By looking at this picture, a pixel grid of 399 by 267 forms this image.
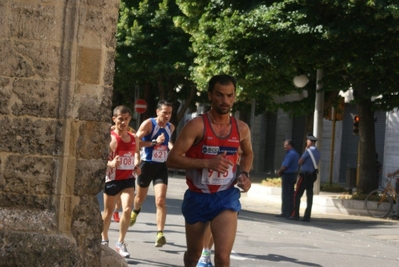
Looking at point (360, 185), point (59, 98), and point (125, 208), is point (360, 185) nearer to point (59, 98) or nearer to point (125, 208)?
point (125, 208)

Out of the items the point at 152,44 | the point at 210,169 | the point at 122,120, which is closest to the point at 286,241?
the point at 122,120

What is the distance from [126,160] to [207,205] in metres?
4.50

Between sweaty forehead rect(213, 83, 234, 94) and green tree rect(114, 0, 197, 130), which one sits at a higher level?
green tree rect(114, 0, 197, 130)

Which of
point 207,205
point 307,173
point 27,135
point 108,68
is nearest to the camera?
point 27,135

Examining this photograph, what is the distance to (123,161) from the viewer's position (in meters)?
13.0

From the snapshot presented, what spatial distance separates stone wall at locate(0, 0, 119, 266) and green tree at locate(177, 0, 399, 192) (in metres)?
15.3

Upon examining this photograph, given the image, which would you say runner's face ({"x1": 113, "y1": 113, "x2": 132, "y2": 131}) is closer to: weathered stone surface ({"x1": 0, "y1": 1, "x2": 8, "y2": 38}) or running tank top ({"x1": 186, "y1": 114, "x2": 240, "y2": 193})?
running tank top ({"x1": 186, "y1": 114, "x2": 240, "y2": 193})

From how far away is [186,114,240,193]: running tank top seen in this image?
8664mm

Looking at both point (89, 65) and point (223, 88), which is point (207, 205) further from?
point (89, 65)

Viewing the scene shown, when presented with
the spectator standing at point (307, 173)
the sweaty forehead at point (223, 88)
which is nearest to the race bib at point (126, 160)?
the sweaty forehead at point (223, 88)

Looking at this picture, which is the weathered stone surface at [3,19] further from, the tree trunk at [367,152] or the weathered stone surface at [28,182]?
the tree trunk at [367,152]

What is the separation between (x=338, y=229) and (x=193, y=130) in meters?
12.2

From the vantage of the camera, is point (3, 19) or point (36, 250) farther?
point (3, 19)

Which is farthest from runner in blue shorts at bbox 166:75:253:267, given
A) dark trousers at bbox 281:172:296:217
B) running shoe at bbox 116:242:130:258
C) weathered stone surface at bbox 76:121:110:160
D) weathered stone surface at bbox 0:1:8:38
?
dark trousers at bbox 281:172:296:217
